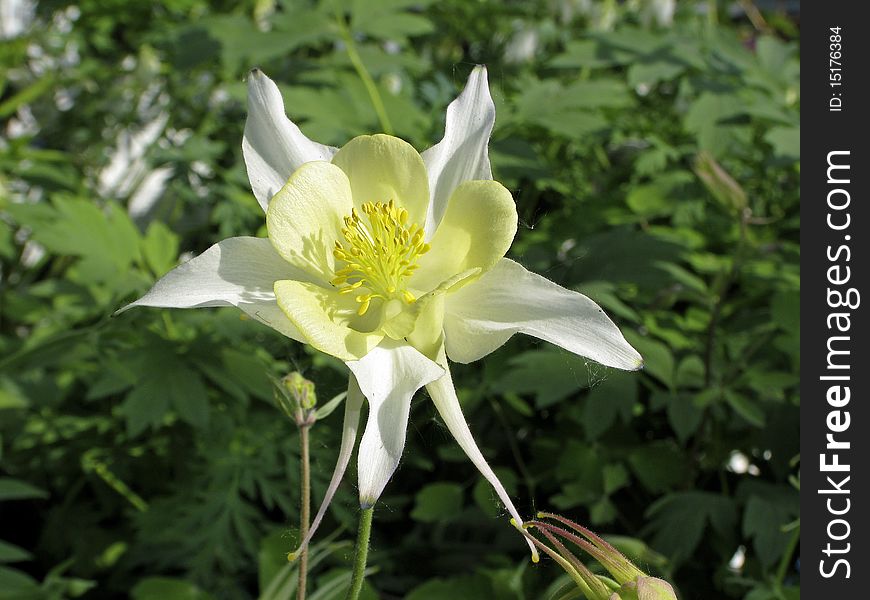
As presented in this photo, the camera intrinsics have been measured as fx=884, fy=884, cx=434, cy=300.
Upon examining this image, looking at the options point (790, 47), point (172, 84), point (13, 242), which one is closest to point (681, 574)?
point (790, 47)

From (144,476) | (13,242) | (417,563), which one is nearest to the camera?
(417,563)

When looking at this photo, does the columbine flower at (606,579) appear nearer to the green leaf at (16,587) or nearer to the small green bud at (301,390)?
the small green bud at (301,390)

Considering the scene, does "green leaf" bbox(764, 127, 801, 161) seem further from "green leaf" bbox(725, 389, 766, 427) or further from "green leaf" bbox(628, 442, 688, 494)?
"green leaf" bbox(628, 442, 688, 494)

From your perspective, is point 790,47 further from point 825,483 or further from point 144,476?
point 144,476

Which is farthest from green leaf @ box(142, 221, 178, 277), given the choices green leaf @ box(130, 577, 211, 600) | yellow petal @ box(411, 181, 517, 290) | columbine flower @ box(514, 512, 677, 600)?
columbine flower @ box(514, 512, 677, 600)

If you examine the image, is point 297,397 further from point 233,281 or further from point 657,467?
point 657,467

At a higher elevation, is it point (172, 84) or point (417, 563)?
point (172, 84)

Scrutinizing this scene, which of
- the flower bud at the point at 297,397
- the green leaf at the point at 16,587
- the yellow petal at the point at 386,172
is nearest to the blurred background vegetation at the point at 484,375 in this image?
the green leaf at the point at 16,587
